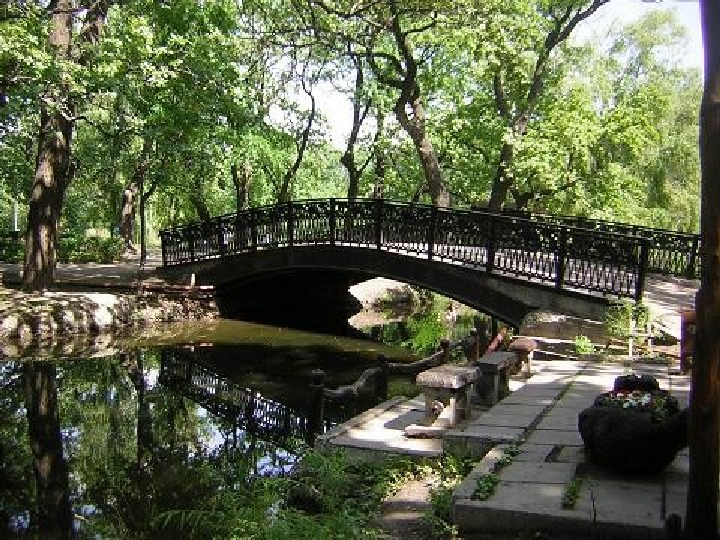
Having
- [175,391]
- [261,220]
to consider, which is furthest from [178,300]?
[175,391]

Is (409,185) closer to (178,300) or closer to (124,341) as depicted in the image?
(178,300)

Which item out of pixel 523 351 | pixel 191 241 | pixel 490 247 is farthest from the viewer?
pixel 191 241

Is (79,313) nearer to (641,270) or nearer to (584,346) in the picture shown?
(584,346)

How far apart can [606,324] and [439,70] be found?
677 inches

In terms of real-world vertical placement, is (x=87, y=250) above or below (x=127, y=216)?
below

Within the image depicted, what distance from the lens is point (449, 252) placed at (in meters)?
17.6

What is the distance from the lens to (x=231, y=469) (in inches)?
358

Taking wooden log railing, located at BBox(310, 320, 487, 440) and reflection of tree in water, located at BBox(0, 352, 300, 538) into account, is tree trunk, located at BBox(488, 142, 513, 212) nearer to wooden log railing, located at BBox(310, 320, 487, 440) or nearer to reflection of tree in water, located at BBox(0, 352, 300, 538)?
wooden log railing, located at BBox(310, 320, 487, 440)

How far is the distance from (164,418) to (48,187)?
8.17 m

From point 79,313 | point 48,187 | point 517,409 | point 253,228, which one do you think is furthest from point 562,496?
point 253,228

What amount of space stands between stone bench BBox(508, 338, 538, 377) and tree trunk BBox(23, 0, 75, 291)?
11342 mm

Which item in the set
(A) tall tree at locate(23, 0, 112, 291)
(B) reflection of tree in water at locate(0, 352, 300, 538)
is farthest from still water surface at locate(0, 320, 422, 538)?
(A) tall tree at locate(23, 0, 112, 291)

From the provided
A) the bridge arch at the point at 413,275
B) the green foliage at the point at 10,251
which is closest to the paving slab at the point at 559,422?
the bridge arch at the point at 413,275

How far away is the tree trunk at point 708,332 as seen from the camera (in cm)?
414
